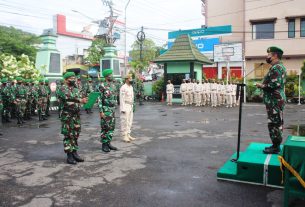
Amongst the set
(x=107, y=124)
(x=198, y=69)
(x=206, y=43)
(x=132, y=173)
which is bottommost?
(x=132, y=173)

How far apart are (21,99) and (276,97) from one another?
11.0 meters

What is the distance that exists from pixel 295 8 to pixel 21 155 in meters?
26.6

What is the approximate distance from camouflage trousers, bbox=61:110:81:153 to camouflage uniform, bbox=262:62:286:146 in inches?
151

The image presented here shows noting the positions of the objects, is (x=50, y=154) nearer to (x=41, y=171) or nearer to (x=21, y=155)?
(x=21, y=155)

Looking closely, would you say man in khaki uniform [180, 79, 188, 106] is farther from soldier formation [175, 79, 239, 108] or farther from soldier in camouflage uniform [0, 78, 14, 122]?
soldier in camouflage uniform [0, 78, 14, 122]

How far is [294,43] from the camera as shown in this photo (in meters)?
26.5

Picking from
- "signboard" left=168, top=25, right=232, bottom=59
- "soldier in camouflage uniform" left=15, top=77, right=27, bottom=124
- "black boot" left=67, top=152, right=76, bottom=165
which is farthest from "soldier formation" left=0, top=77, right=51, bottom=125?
"signboard" left=168, top=25, right=232, bottom=59

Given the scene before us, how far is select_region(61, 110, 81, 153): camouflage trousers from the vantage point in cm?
625

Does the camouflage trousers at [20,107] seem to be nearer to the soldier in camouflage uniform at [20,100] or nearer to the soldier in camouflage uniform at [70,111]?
the soldier in camouflage uniform at [20,100]

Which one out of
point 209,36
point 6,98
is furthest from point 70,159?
point 209,36

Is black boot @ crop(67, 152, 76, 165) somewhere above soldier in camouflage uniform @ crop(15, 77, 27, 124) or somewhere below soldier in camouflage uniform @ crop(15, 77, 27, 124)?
below

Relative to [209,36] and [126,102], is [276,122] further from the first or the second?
[209,36]

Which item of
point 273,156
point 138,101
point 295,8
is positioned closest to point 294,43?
point 295,8

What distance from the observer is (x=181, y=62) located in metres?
22.0
